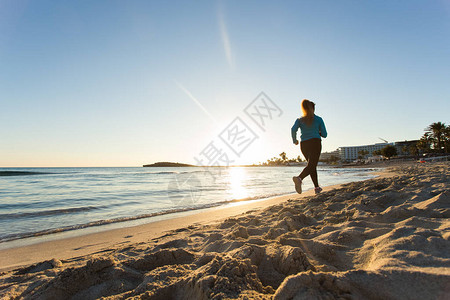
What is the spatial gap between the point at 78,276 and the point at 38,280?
1.51 ft

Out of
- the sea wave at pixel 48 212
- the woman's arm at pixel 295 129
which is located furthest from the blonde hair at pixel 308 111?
the sea wave at pixel 48 212

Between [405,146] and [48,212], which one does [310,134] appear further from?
[405,146]

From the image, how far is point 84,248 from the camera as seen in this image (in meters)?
3.12

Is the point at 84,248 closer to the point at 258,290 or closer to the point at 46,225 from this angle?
the point at 46,225

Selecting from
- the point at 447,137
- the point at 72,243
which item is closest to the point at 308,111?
the point at 72,243

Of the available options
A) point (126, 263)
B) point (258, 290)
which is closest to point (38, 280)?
point (126, 263)

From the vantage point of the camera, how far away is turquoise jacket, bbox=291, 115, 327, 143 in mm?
4800

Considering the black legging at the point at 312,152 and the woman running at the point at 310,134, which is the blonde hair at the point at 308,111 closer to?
the woman running at the point at 310,134

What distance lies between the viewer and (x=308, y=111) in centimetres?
479

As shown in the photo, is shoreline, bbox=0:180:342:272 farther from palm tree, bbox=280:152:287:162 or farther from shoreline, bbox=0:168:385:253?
palm tree, bbox=280:152:287:162

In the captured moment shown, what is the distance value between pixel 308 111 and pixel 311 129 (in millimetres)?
364

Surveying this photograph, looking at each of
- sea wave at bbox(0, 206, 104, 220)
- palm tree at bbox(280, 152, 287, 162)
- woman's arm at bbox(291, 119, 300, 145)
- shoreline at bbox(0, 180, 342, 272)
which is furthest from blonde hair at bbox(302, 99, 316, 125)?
palm tree at bbox(280, 152, 287, 162)

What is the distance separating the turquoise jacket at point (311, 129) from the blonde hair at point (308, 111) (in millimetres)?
70

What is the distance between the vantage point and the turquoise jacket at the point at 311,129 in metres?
4.80
